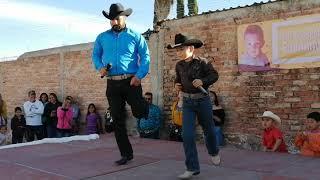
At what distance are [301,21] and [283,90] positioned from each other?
1.24 metres

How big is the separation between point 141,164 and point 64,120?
239 inches

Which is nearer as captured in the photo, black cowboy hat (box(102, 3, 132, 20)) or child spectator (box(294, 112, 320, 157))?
black cowboy hat (box(102, 3, 132, 20))

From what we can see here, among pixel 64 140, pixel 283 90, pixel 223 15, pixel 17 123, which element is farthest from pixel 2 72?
pixel 283 90

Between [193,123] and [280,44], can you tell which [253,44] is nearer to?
[280,44]

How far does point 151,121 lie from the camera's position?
32.3 feet

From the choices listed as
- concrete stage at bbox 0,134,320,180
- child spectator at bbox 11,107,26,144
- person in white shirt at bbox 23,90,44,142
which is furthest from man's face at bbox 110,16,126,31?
child spectator at bbox 11,107,26,144

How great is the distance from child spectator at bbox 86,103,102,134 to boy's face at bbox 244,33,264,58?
14.6ft

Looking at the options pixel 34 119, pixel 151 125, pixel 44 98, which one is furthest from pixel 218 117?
pixel 44 98

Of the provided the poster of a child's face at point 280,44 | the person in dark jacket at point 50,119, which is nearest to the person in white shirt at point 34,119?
the person in dark jacket at point 50,119

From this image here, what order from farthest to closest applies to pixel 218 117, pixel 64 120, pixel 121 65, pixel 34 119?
pixel 34 119 → pixel 64 120 → pixel 218 117 → pixel 121 65

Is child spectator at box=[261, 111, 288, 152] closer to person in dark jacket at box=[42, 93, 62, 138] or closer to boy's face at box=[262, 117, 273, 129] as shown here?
boy's face at box=[262, 117, 273, 129]

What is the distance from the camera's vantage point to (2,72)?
49.2ft

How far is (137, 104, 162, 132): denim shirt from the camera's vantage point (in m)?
9.80

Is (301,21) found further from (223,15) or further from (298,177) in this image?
(298,177)
